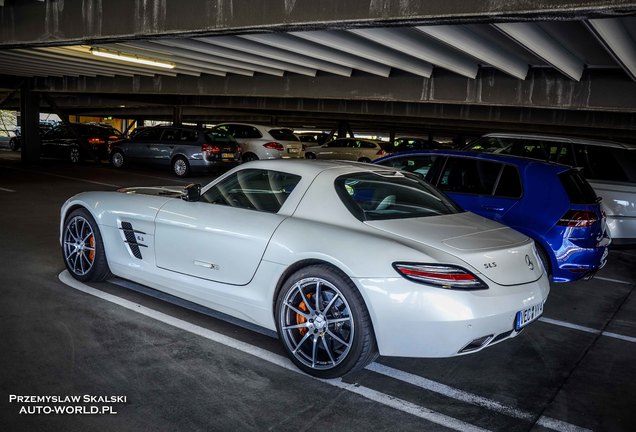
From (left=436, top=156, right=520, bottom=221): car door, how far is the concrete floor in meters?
1.38

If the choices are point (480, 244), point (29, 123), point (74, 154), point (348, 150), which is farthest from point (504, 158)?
point (29, 123)

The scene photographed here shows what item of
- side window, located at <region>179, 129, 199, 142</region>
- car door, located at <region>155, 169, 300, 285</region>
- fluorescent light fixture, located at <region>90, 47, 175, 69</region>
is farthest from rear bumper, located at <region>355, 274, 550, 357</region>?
side window, located at <region>179, 129, 199, 142</region>

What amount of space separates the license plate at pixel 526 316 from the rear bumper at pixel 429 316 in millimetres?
120

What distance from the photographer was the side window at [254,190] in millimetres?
4152

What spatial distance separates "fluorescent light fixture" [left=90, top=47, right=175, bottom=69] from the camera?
11242mm

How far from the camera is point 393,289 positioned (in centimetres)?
325

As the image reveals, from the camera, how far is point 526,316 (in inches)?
140

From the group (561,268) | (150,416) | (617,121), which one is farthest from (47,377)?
(617,121)

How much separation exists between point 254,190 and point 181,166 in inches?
469

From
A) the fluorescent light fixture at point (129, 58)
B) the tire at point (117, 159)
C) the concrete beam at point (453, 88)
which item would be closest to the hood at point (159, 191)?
the fluorescent light fixture at point (129, 58)

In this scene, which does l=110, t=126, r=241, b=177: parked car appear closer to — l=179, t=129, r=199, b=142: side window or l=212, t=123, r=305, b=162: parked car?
l=179, t=129, r=199, b=142: side window

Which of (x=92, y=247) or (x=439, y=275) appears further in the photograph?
(x=92, y=247)

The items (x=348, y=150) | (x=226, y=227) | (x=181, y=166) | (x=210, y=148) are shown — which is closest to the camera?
(x=226, y=227)

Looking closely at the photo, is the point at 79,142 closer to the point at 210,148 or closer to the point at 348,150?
the point at 210,148
